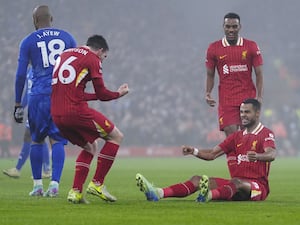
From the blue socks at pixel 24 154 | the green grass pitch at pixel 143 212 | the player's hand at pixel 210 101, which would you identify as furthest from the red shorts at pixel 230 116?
the blue socks at pixel 24 154

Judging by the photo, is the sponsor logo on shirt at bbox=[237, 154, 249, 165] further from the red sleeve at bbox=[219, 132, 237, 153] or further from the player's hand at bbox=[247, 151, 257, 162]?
the player's hand at bbox=[247, 151, 257, 162]

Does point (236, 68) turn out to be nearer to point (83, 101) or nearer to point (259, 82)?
point (259, 82)

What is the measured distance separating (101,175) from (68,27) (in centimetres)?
2940

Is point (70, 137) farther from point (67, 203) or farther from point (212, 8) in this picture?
point (212, 8)

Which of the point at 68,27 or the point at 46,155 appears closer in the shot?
the point at 46,155

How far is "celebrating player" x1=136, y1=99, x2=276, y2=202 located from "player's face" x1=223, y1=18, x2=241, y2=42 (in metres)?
2.33

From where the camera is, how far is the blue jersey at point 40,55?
11.4 metres

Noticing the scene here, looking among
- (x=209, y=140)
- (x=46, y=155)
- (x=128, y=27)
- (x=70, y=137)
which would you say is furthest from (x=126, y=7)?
(x=70, y=137)

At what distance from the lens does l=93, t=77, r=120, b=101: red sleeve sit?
9.72 metres

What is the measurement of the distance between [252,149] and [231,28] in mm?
2648

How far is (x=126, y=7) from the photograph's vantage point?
43562 mm

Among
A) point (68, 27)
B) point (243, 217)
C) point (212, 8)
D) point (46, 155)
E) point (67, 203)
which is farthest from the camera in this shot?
point (212, 8)

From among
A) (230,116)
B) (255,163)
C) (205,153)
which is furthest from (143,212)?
(230,116)

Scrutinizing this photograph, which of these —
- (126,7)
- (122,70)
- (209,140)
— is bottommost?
(209,140)
